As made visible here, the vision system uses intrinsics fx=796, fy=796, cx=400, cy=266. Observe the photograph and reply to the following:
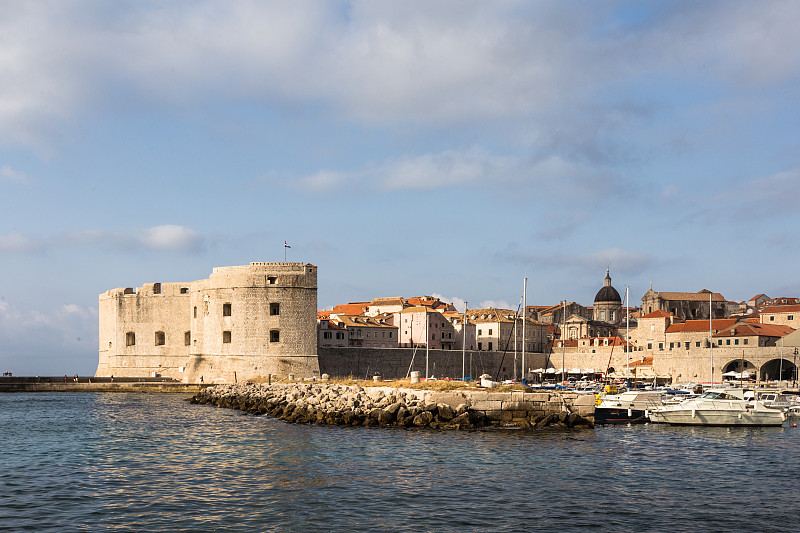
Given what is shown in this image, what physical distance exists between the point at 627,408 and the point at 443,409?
10.2 metres

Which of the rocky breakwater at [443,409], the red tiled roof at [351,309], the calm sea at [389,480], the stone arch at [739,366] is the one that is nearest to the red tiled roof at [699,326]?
the stone arch at [739,366]

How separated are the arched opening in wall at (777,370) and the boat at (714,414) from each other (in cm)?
2763

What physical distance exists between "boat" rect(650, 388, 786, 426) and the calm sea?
7.72 ft

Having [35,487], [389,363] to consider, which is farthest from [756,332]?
[35,487]

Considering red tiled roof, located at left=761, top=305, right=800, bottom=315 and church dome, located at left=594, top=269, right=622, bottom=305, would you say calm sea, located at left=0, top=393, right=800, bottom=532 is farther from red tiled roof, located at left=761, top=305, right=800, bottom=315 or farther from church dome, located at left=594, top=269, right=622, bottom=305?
church dome, located at left=594, top=269, right=622, bottom=305

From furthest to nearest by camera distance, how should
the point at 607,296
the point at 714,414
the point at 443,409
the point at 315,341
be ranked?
the point at 607,296
the point at 315,341
the point at 714,414
the point at 443,409

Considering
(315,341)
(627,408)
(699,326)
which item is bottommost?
(627,408)

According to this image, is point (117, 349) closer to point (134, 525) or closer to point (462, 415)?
point (462, 415)

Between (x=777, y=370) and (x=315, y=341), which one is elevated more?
(x=315, y=341)

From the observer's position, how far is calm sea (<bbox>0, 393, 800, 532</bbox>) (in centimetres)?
1345

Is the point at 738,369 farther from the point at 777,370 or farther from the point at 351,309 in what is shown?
the point at 351,309

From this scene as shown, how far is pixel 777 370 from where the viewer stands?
57750 mm

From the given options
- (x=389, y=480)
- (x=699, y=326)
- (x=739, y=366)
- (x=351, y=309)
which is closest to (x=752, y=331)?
(x=739, y=366)

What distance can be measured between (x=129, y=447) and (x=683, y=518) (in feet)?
51.1
